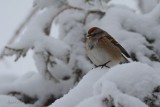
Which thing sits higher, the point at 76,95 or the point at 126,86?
the point at 126,86

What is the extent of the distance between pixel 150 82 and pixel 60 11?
2.91 m

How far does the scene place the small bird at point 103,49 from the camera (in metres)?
4.31

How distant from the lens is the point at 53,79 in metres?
4.61

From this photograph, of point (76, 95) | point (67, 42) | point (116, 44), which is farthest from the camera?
point (67, 42)

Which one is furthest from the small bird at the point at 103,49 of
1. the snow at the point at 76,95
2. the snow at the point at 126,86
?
the snow at the point at 126,86

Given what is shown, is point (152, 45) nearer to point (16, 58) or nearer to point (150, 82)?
point (16, 58)

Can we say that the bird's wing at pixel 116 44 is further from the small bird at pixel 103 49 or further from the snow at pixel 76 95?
the snow at pixel 76 95

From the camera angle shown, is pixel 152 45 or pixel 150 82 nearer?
pixel 150 82

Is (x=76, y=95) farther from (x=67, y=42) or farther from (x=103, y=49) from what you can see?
(x=67, y=42)

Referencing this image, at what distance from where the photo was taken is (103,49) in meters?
4.42

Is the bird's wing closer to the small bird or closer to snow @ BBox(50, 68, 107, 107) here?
the small bird

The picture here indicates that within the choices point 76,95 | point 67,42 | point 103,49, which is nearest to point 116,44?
point 103,49

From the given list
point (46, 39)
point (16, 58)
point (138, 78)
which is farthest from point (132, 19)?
point (138, 78)

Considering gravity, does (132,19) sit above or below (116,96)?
below
